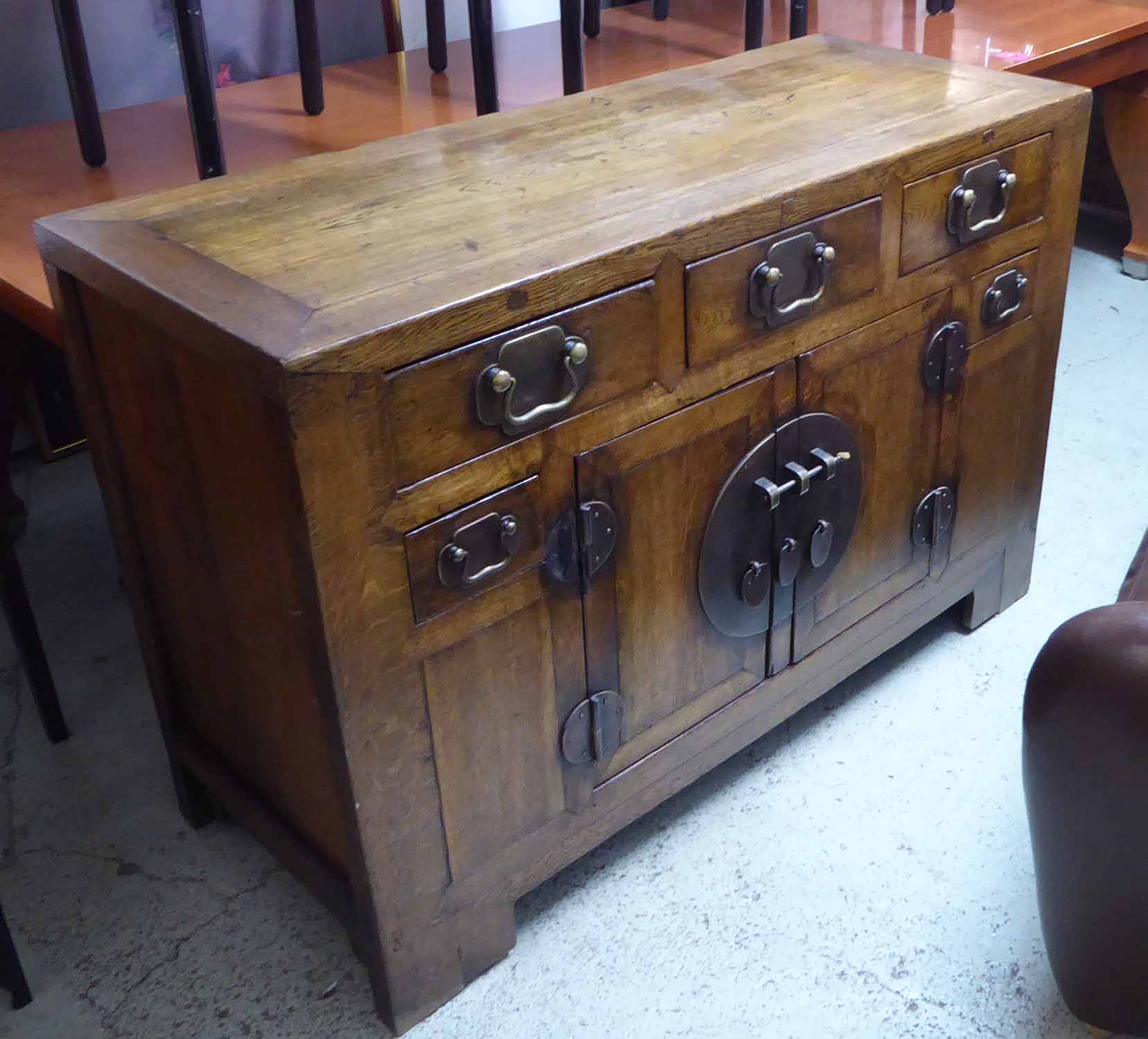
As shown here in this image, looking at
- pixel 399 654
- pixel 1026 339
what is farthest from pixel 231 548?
pixel 1026 339

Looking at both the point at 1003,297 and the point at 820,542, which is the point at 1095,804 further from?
the point at 1003,297

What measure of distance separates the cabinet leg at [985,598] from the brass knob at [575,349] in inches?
38.7

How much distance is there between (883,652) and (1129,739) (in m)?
0.87

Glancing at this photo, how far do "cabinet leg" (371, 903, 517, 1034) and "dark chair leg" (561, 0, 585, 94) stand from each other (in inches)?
47.7

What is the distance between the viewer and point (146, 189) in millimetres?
1831

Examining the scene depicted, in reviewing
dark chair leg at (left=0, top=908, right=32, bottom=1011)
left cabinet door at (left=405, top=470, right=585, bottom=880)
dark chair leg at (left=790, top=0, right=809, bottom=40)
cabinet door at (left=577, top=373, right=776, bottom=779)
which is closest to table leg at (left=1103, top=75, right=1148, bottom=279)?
dark chair leg at (left=790, top=0, right=809, bottom=40)

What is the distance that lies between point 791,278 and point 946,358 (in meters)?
0.36

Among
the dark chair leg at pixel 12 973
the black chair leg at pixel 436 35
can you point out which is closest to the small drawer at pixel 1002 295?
the black chair leg at pixel 436 35

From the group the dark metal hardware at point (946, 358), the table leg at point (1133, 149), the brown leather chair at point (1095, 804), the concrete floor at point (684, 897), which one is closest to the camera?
the brown leather chair at point (1095, 804)

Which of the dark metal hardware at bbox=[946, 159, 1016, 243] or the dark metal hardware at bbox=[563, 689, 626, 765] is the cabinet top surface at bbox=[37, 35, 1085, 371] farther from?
the dark metal hardware at bbox=[563, 689, 626, 765]

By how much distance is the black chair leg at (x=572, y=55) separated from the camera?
1.94 metres

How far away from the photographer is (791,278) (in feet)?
4.66

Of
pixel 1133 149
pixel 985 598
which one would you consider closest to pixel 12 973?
pixel 985 598

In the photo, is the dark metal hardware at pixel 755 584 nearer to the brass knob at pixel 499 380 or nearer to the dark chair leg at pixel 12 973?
the brass knob at pixel 499 380
